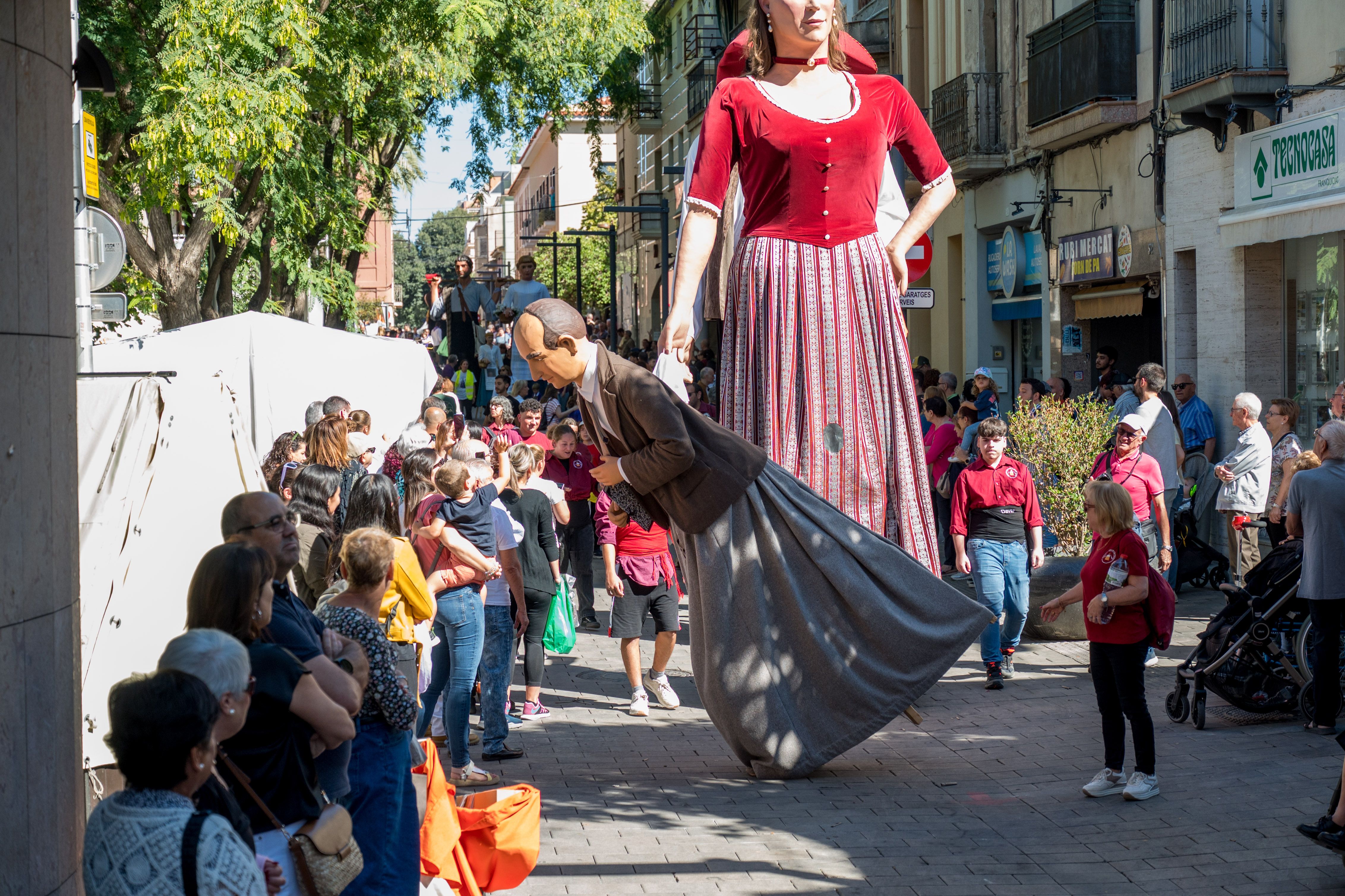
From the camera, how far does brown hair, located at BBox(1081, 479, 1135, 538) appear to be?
672cm

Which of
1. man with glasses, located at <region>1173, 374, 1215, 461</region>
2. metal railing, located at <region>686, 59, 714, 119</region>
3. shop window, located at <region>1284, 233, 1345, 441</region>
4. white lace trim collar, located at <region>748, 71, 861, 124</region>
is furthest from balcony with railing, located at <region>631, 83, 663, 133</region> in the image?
white lace trim collar, located at <region>748, 71, 861, 124</region>

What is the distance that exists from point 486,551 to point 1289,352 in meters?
10.2

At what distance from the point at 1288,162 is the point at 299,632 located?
12243 mm

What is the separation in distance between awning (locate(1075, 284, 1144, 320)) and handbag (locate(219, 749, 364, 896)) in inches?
611

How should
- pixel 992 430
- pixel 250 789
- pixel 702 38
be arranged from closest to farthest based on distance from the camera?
pixel 250 789 → pixel 992 430 → pixel 702 38

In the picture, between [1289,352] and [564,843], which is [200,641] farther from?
[1289,352]

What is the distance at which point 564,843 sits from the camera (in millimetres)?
5879

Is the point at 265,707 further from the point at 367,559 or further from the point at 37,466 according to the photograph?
the point at 367,559

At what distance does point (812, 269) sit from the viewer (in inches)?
244

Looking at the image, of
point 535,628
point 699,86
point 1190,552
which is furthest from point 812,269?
point 699,86

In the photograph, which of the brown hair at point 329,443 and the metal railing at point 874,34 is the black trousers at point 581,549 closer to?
the brown hair at point 329,443

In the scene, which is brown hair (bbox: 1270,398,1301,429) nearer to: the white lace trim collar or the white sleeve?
the white sleeve

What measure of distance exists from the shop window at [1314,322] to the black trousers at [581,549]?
274 inches

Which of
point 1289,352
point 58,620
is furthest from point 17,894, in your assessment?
point 1289,352
